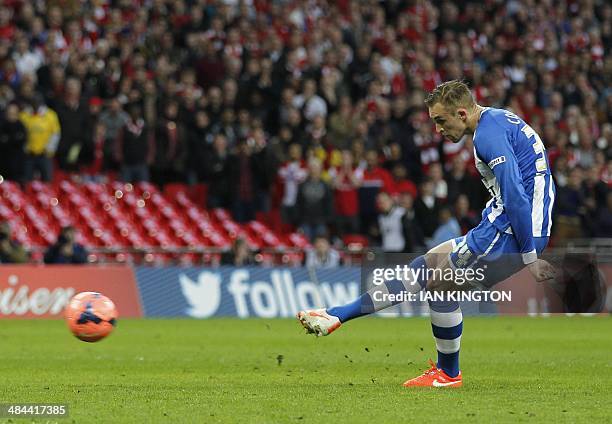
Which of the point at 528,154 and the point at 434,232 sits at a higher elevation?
the point at 528,154

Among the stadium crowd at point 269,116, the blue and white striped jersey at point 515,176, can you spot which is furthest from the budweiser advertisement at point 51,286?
the blue and white striped jersey at point 515,176

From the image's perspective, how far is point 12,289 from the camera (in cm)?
2066

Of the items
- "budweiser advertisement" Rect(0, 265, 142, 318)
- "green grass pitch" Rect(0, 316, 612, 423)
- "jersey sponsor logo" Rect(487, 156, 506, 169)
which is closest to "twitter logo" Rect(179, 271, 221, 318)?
"budweiser advertisement" Rect(0, 265, 142, 318)

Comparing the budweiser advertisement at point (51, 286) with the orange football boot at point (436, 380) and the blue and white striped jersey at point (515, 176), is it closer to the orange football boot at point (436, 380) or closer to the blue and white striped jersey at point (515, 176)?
the orange football boot at point (436, 380)

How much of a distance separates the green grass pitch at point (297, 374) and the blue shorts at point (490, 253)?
916 mm

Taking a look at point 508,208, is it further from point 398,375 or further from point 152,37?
point 152,37

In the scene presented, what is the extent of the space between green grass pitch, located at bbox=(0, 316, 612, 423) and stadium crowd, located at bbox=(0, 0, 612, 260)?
4.14 m

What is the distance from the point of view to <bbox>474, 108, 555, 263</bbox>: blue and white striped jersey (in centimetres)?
913

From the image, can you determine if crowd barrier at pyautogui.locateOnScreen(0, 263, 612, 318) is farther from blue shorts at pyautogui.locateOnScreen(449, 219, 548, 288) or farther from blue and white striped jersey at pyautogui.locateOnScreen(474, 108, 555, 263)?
blue and white striped jersey at pyautogui.locateOnScreen(474, 108, 555, 263)

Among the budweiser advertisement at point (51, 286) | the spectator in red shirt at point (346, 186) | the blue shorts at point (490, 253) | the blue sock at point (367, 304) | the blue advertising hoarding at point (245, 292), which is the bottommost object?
the blue advertising hoarding at point (245, 292)

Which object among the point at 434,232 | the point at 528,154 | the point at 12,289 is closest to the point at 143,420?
the point at 528,154

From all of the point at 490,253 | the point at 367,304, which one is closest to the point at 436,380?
the point at 367,304

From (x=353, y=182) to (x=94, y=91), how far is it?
196 inches

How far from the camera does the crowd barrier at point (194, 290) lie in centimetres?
2095
